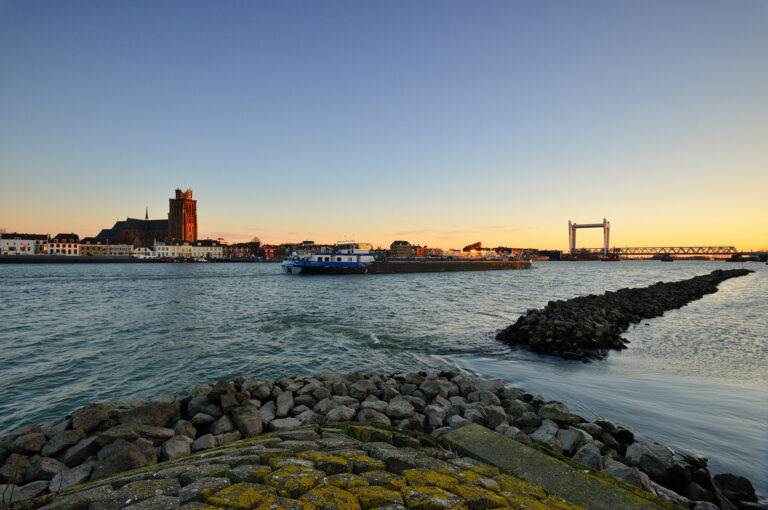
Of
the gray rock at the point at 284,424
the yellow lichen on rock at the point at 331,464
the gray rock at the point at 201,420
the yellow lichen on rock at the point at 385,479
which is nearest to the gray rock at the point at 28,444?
the gray rock at the point at 201,420

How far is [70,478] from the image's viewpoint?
152 inches

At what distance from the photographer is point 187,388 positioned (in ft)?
27.4

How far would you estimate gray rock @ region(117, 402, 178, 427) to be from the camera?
5.05 meters

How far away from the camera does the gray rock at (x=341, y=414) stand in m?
5.38

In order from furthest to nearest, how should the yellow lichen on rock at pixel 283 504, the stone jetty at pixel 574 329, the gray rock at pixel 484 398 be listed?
the stone jetty at pixel 574 329 → the gray rock at pixel 484 398 → the yellow lichen on rock at pixel 283 504

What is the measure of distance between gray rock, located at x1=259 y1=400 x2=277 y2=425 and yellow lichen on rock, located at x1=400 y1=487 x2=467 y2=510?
10.9ft

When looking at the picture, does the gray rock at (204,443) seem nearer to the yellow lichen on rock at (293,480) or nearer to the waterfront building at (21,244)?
the yellow lichen on rock at (293,480)

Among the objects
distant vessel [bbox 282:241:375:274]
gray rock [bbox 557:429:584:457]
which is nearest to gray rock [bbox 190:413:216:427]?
gray rock [bbox 557:429:584:457]

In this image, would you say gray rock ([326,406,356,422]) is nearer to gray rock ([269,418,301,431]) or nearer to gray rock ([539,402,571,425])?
gray rock ([269,418,301,431])

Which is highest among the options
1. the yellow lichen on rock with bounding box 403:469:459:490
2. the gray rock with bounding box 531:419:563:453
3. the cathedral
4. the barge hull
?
the cathedral

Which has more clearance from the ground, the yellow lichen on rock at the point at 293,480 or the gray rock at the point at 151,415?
the yellow lichen on rock at the point at 293,480

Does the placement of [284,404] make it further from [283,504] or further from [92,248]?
[92,248]

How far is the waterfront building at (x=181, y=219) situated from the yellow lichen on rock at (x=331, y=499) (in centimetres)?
18448

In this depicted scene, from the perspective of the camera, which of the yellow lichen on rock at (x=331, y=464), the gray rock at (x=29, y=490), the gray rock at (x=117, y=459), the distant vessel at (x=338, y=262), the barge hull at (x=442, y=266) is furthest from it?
the barge hull at (x=442, y=266)
